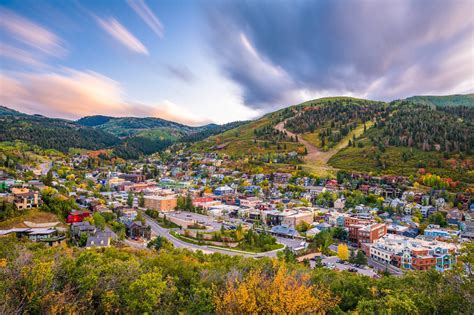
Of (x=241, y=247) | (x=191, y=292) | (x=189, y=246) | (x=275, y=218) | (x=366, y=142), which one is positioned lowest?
(x=189, y=246)

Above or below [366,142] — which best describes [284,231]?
below

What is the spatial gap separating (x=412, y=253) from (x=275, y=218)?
21861 millimetres

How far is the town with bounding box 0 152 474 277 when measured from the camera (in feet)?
112

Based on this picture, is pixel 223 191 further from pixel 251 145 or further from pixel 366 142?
pixel 366 142

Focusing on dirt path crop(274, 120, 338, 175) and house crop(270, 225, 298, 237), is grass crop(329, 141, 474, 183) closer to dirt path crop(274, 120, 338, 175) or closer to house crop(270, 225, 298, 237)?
dirt path crop(274, 120, 338, 175)

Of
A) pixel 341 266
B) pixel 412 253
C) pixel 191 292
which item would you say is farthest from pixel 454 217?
pixel 191 292

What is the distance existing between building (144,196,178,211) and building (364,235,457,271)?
36677mm

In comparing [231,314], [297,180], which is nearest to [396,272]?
[231,314]

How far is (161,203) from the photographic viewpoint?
2370 inches

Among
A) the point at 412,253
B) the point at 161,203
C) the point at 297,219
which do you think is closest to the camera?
the point at 412,253

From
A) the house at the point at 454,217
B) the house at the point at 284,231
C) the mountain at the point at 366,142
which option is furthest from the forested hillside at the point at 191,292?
the mountain at the point at 366,142

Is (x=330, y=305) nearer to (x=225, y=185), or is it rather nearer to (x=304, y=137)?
(x=225, y=185)

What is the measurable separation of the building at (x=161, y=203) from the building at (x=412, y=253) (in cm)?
3668

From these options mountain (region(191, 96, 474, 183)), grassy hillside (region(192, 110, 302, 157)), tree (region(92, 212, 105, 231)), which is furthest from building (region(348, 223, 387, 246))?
grassy hillside (region(192, 110, 302, 157))
